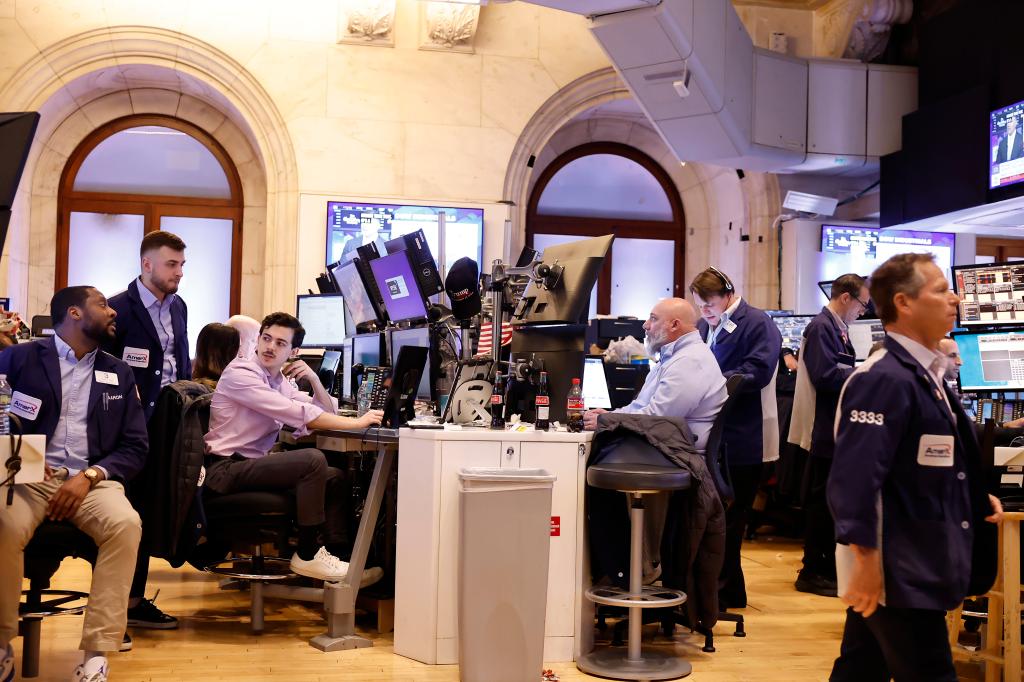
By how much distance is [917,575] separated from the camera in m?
2.35

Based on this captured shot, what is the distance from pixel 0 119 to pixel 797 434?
4025 mm

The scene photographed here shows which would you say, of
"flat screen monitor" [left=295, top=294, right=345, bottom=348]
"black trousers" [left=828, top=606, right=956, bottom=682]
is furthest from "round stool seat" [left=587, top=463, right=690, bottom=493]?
"flat screen monitor" [left=295, top=294, right=345, bottom=348]

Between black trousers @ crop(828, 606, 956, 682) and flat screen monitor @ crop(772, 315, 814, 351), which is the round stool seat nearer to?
black trousers @ crop(828, 606, 956, 682)

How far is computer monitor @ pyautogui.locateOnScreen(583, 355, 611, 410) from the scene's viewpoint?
22.4 feet

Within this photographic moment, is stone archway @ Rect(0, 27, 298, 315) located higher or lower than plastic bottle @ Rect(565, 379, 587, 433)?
higher

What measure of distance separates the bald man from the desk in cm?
29

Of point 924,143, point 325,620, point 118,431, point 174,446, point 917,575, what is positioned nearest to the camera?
point 917,575

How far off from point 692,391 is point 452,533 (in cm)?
111

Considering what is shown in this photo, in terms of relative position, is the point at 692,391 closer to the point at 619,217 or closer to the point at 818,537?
the point at 818,537

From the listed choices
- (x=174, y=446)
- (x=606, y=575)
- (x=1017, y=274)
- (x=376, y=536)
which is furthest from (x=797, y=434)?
(x=174, y=446)

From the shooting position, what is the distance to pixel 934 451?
241cm

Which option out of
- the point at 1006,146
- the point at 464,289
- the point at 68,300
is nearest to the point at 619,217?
the point at 1006,146

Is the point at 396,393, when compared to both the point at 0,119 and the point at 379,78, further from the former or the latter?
the point at 379,78

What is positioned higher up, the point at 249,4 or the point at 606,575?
the point at 249,4
